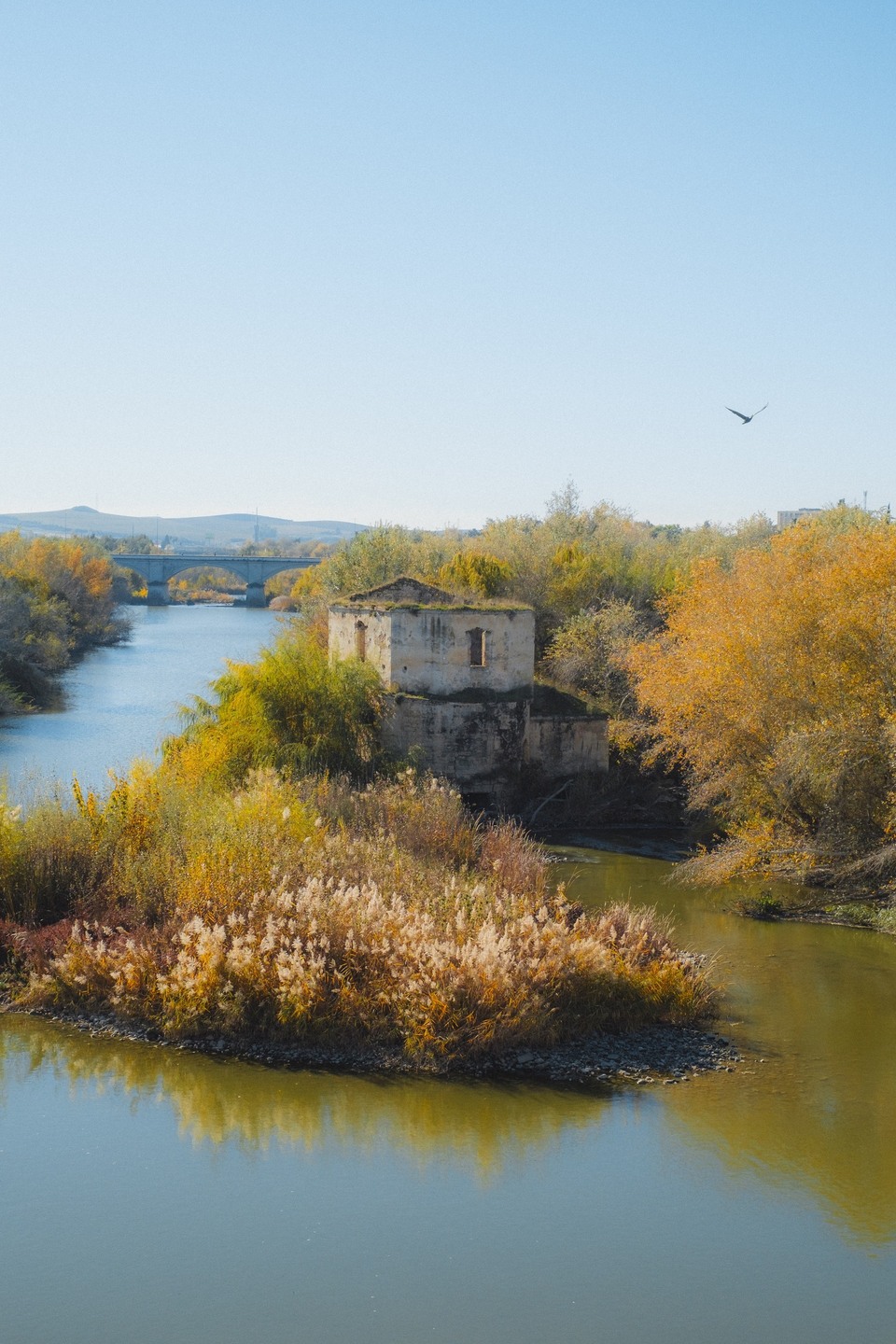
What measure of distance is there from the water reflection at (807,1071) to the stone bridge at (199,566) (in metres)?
78.8

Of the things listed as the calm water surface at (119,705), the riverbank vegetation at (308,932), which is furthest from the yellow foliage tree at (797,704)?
the calm water surface at (119,705)

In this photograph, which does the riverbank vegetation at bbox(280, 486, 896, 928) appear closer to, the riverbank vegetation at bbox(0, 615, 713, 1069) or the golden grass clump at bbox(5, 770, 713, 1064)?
the riverbank vegetation at bbox(0, 615, 713, 1069)

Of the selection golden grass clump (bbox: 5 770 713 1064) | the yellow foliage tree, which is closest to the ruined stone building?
the yellow foliage tree

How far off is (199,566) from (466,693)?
7374 centimetres

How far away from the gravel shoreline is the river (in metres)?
0.24

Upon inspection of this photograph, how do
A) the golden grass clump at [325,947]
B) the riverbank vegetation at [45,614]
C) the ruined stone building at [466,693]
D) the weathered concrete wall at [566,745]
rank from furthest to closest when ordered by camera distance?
the riverbank vegetation at [45,614] → the weathered concrete wall at [566,745] → the ruined stone building at [466,693] → the golden grass clump at [325,947]

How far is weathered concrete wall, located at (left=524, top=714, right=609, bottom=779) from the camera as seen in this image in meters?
29.1

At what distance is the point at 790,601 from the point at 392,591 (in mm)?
9793

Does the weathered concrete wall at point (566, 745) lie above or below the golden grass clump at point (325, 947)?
above

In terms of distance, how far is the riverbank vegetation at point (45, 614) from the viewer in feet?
143

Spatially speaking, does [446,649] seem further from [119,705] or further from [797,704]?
[119,705]

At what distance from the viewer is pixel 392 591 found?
29219 mm

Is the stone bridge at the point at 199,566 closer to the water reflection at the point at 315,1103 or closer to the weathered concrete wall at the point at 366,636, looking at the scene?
the weathered concrete wall at the point at 366,636

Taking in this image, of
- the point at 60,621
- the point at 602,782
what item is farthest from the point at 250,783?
the point at 60,621
